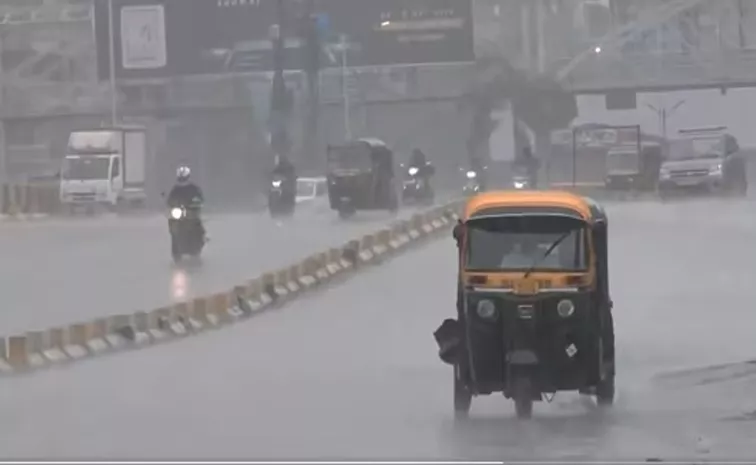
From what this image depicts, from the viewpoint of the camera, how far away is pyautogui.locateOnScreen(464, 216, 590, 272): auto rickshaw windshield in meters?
8.80

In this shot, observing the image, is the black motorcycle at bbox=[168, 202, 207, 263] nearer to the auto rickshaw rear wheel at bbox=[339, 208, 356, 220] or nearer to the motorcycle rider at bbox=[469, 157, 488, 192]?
the auto rickshaw rear wheel at bbox=[339, 208, 356, 220]

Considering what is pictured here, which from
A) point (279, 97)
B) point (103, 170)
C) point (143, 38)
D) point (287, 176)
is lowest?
point (287, 176)

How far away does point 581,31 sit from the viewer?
3772 cm

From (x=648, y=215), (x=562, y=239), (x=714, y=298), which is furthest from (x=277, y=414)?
(x=648, y=215)

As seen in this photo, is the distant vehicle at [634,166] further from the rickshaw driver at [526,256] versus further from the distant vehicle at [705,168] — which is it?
the rickshaw driver at [526,256]

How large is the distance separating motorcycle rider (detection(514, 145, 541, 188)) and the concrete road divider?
1117 cm

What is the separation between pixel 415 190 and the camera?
3134cm

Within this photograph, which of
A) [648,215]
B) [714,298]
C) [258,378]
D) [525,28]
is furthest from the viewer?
[525,28]

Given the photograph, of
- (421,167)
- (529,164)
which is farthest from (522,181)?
(421,167)

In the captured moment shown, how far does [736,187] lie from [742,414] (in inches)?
980

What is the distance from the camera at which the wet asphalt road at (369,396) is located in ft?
26.1

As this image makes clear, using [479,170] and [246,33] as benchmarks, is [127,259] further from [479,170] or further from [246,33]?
[479,170]

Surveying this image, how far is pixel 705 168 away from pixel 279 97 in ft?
27.4

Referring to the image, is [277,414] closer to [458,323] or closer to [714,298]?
[458,323]
